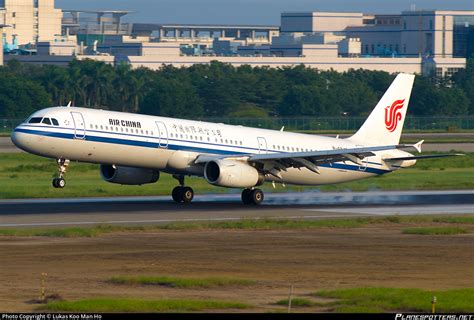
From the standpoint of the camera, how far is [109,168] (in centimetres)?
5691

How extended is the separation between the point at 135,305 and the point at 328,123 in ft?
379

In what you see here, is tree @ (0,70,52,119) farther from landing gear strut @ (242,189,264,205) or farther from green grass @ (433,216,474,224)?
green grass @ (433,216,474,224)

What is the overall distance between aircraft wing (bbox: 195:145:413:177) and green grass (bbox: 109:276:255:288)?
2339cm

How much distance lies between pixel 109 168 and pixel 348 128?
83446 millimetres

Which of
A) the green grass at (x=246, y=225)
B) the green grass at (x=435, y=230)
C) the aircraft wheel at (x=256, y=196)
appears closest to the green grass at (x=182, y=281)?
the green grass at (x=246, y=225)

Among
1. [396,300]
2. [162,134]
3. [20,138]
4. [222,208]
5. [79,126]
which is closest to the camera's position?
[396,300]

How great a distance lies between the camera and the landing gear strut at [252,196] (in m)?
57.8

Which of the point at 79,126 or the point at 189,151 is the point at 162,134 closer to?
the point at 189,151

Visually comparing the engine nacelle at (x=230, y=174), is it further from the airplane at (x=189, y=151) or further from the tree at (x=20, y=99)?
the tree at (x=20, y=99)

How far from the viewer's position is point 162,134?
2170 inches

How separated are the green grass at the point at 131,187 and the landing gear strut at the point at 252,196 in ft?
28.9

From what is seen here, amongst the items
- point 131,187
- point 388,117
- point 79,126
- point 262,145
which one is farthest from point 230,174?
point 131,187

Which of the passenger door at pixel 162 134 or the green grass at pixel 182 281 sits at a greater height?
the passenger door at pixel 162 134

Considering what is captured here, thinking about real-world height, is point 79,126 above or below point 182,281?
above
